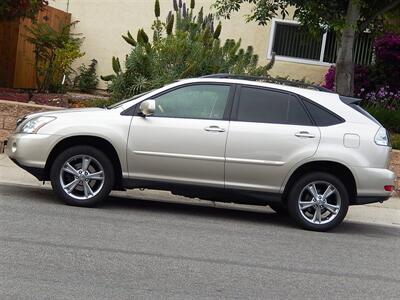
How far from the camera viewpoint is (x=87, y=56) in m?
18.5

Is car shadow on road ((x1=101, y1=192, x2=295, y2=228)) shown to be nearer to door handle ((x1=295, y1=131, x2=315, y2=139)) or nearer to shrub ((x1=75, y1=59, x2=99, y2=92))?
door handle ((x1=295, y1=131, x2=315, y2=139))

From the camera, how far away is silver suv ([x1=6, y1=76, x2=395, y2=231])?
867 centimetres

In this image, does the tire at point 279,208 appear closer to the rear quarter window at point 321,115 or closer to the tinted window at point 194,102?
the rear quarter window at point 321,115

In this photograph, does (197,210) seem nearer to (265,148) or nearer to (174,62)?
(265,148)

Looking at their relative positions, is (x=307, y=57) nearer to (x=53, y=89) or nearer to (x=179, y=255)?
(x=53, y=89)

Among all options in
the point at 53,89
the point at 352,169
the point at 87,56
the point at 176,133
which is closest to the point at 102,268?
the point at 176,133

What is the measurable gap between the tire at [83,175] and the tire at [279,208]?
2.20 metres

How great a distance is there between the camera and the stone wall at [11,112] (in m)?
12.3

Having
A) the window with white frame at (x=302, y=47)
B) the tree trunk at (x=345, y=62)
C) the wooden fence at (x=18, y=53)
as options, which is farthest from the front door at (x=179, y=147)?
the window with white frame at (x=302, y=47)

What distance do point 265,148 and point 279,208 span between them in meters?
1.48

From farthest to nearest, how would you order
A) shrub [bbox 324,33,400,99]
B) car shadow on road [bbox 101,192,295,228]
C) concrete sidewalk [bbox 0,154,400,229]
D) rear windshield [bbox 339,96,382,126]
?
shrub [bbox 324,33,400,99], concrete sidewalk [bbox 0,154,400,229], car shadow on road [bbox 101,192,295,228], rear windshield [bbox 339,96,382,126]

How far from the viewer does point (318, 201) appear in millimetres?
8781

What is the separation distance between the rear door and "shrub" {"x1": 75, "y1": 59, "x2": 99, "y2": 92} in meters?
9.87

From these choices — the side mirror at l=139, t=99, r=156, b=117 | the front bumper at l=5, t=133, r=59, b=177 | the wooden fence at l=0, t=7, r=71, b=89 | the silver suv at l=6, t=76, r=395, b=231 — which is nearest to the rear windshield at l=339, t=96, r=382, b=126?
the silver suv at l=6, t=76, r=395, b=231
